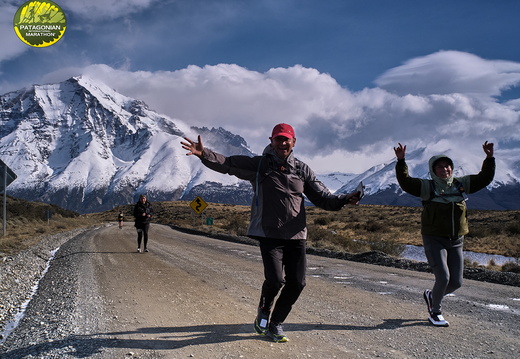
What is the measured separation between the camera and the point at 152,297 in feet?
24.2

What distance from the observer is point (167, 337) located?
16.4 ft

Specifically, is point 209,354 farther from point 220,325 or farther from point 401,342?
point 401,342

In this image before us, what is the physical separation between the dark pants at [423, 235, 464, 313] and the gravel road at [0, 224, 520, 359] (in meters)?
0.44

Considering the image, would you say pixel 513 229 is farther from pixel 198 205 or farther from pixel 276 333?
pixel 276 333

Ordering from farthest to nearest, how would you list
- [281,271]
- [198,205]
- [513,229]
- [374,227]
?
[374,227]
[198,205]
[513,229]
[281,271]

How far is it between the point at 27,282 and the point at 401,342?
7.76 meters

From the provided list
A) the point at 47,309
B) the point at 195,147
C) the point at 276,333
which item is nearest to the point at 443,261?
the point at 276,333

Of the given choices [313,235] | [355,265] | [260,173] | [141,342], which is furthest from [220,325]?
[313,235]

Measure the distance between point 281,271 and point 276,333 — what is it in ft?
2.20

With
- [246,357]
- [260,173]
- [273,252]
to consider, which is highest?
[260,173]

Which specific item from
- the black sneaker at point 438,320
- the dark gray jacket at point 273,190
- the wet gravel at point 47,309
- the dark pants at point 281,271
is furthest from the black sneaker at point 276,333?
the black sneaker at point 438,320

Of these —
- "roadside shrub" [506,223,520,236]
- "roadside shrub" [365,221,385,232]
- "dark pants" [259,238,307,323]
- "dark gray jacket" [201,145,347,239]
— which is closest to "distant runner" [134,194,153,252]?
"dark gray jacket" [201,145,347,239]

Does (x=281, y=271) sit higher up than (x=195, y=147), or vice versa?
(x=195, y=147)

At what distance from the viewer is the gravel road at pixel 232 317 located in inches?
181
